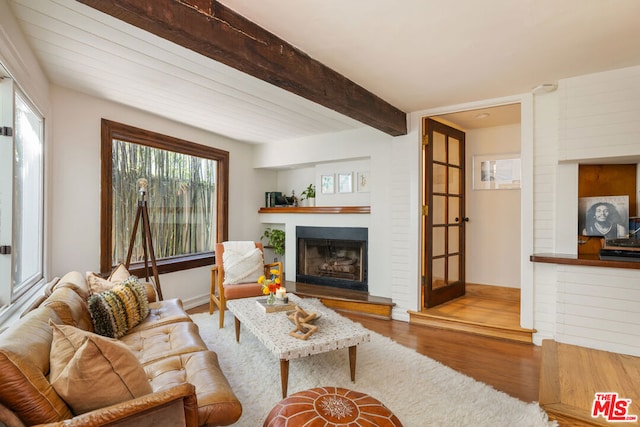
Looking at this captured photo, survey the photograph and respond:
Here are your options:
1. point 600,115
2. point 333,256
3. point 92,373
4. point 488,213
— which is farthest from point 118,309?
point 488,213

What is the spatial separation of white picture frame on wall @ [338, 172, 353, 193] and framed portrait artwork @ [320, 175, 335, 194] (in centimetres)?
12

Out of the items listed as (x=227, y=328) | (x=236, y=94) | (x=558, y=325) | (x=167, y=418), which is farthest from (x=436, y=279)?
(x=167, y=418)

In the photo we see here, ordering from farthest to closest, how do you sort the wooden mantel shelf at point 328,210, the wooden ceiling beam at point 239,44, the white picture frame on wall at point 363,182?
the white picture frame on wall at point 363,182
the wooden mantel shelf at point 328,210
the wooden ceiling beam at point 239,44

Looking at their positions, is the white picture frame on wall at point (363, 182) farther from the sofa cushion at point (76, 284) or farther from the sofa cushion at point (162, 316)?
the sofa cushion at point (76, 284)

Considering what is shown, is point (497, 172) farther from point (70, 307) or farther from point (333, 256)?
point (70, 307)

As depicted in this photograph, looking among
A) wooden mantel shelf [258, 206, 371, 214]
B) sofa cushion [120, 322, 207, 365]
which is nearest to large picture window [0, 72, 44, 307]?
sofa cushion [120, 322, 207, 365]

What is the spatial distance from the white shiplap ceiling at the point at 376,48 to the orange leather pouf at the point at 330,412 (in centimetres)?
203

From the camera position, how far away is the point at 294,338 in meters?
2.21

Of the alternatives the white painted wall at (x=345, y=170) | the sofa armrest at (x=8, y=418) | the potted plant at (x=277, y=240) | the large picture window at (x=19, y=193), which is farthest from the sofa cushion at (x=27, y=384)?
the potted plant at (x=277, y=240)

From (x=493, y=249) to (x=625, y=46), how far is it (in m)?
2.84

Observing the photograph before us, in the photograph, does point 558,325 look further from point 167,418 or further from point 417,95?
point 167,418

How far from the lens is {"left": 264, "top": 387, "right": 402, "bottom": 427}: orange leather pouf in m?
1.37

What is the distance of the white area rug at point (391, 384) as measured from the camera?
193cm

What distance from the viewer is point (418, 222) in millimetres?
3684
